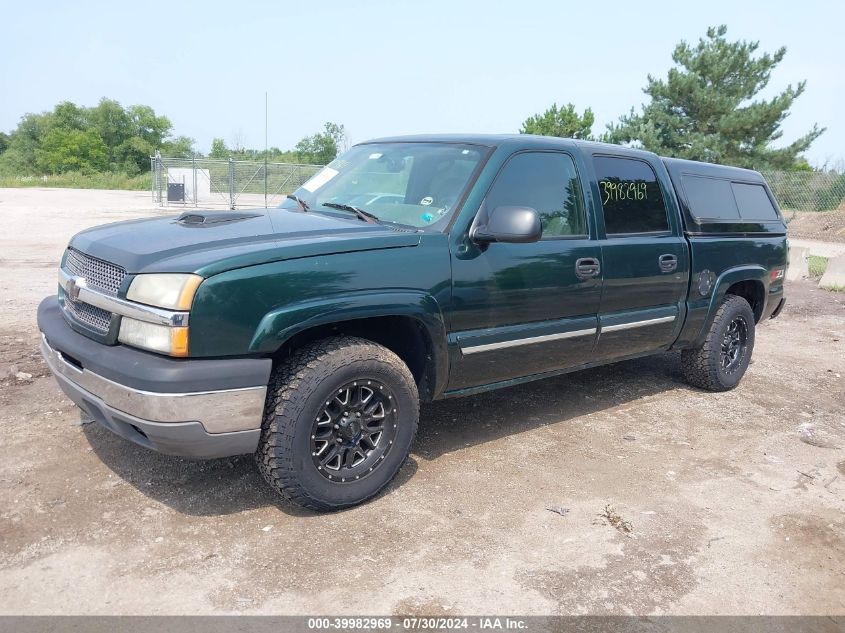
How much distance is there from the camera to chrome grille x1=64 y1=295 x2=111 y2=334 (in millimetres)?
3166

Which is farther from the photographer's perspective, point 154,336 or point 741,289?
point 741,289

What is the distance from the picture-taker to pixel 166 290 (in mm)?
2895

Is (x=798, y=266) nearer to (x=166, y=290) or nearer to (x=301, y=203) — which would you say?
(x=301, y=203)

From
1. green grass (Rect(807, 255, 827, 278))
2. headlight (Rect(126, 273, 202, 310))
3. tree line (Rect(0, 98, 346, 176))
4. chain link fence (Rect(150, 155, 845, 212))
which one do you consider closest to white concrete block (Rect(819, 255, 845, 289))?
green grass (Rect(807, 255, 827, 278))

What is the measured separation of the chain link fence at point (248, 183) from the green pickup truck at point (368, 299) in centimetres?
2140

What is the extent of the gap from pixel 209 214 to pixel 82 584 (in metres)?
1.89

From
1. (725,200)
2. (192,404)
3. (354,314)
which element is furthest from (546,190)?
(192,404)

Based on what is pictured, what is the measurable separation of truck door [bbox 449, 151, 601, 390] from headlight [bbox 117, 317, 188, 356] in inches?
53.9

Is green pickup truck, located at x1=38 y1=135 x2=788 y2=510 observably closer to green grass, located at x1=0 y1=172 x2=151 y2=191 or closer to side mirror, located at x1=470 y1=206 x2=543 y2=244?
side mirror, located at x1=470 y1=206 x2=543 y2=244

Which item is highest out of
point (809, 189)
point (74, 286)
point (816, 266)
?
point (809, 189)

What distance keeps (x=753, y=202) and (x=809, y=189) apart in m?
23.6

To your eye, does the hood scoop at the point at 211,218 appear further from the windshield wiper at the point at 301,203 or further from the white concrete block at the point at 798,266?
the white concrete block at the point at 798,266

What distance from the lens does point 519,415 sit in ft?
16.3

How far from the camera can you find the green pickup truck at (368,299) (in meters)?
2.94
